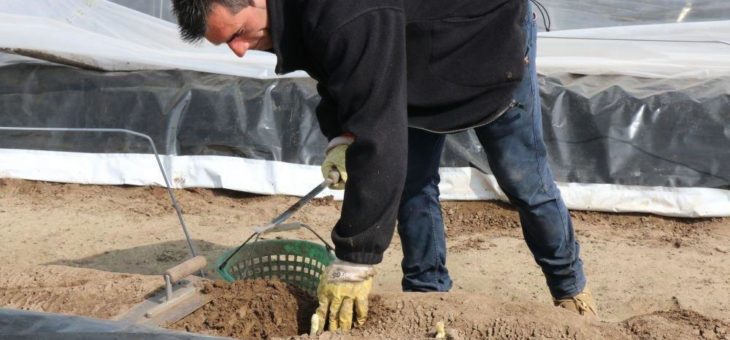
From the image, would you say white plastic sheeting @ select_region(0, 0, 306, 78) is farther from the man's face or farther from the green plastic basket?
the man's face

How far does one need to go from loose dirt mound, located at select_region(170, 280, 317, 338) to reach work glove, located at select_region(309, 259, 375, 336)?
0.12 metres

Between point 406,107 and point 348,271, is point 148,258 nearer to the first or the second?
point 348,271

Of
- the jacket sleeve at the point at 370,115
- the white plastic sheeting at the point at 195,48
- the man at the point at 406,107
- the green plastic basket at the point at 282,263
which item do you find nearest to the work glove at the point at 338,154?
the man at the point at 406,107

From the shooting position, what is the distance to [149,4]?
5730 mm

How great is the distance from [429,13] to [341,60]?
0.41 metres

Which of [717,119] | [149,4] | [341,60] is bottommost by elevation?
[717,119]

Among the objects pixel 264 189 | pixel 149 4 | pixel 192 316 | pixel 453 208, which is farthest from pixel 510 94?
pixel 149 4

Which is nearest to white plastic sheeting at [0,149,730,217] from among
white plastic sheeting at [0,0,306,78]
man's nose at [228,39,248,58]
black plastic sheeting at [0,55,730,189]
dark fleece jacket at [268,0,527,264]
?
black plastic sheeting at [0,55,730,189]

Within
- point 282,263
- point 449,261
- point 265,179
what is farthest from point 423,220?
point 265,179

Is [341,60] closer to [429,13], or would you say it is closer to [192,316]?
[429,13]

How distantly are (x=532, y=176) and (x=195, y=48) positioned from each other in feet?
10.6

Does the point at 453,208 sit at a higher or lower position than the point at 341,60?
lower

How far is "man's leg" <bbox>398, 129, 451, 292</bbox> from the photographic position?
2.98 meters

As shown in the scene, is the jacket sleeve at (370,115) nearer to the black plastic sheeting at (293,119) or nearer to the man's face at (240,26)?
the man's face at (240,26)
